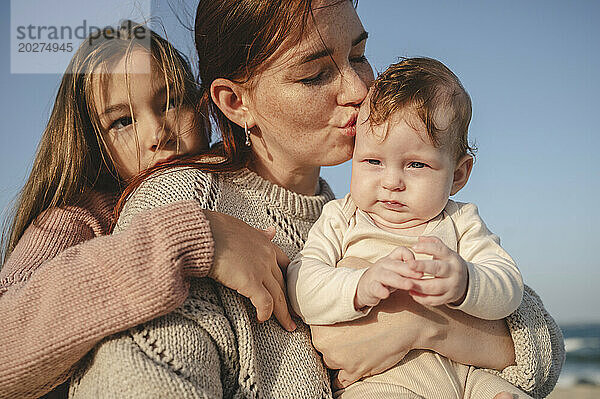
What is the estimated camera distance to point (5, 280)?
7.06 ft

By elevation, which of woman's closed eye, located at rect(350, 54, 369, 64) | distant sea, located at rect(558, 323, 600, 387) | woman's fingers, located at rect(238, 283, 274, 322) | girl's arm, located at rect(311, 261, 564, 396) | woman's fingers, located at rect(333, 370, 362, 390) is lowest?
distant sea, located at rect(558, 323, 600, 387)

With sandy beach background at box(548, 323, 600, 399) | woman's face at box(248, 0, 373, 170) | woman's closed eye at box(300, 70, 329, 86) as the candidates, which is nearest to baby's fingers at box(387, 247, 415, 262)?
woman's face at box(248, 0, 373, 170)

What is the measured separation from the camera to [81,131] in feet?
9.17

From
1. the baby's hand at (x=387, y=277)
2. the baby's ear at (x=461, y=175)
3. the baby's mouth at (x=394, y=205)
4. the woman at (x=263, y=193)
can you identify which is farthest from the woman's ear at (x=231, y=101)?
the baby's hand at (x=387, y=277)

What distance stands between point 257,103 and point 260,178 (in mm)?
320

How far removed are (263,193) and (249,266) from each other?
2.27 ft

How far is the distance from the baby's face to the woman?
332 mm

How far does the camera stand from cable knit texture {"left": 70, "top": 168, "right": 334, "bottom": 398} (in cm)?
168

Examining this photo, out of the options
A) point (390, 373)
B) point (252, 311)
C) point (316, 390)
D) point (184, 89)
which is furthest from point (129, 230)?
point (184, 89)

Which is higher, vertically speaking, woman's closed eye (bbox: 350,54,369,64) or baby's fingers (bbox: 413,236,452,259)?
woman's closed eye (bbox: 350,54,369,64)

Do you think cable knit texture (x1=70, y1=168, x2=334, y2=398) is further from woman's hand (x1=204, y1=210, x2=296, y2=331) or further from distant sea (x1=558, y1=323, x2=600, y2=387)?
distant sea (x1=558, y1=323, x2=600, y2=387)

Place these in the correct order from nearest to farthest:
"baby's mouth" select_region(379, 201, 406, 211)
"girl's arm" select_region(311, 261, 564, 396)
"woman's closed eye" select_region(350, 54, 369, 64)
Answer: "girl's arm" select_region(311, 261, 564, 396) < "baby's mouth" select_region(379, 201, 406, 211) < "woman's closed eye" select_region(350, 54, 369, 64)

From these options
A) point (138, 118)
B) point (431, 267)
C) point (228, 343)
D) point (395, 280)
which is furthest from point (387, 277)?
point (138, 118)

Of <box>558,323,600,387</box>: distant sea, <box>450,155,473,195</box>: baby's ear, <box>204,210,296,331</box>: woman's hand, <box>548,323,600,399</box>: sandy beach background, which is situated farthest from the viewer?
<box>558,323,600,387</box>: distant sea
